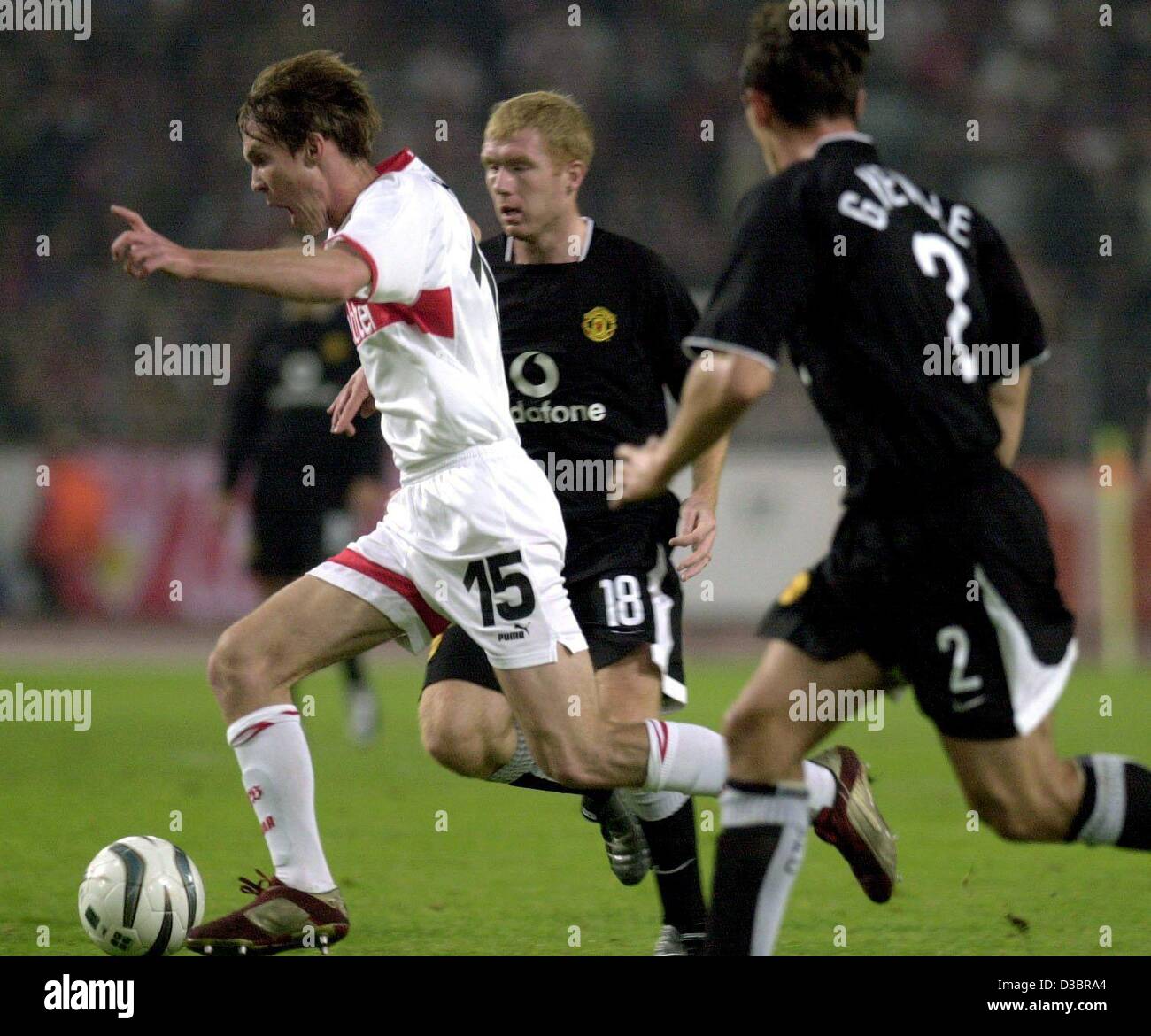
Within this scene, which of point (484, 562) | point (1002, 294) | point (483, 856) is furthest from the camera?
point (483, 856)

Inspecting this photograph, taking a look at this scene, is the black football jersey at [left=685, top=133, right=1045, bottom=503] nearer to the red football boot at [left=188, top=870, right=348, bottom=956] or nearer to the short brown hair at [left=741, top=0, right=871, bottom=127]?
the short brown hair at [left=741, top=0, right=871, bottom=127]

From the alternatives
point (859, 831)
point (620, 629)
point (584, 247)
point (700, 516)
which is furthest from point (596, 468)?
point (859, 831)

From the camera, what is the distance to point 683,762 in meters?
4.64

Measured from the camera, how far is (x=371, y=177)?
4.53 meters

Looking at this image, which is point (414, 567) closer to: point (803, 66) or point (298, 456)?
point (803, 66)

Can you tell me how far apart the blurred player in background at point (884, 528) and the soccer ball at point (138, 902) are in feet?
5.04

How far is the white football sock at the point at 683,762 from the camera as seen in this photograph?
4.62 metres

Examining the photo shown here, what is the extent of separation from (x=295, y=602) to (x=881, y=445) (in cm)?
168

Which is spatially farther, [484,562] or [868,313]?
[484,562]

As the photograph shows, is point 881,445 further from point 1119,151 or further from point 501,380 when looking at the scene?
point 1119,151

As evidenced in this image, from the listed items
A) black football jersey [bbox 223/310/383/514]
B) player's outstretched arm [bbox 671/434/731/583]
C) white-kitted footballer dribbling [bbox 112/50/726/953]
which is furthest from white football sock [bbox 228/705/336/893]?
black football jersey [bbox 223/310/383/514]

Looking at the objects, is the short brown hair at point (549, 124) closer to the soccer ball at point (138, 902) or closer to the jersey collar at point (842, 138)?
the jersey collar at point (842, 138)

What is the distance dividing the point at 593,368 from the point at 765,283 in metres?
1.78

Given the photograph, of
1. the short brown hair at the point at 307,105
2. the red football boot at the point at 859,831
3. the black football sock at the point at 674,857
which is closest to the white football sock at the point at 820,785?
the red football boot at the point at 859,831
